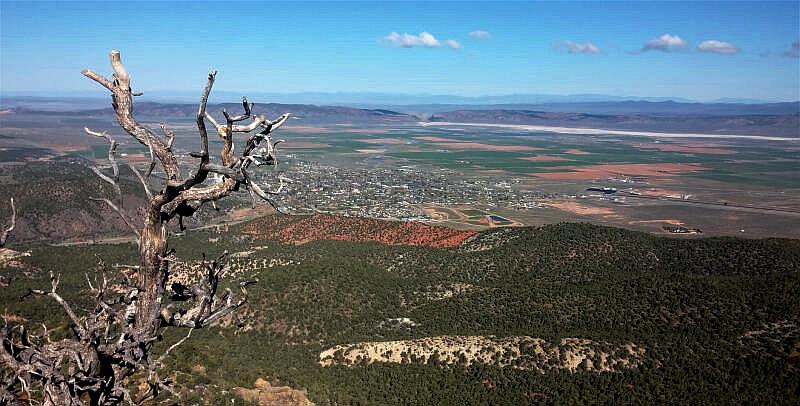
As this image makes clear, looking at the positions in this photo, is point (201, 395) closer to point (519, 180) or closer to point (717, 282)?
point (717, 282)

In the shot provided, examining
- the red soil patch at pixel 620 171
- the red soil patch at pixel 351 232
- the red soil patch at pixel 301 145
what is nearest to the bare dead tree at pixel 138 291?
the red soil patch at pixel 351 232

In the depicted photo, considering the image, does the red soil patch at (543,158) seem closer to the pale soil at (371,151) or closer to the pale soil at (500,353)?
the pale soil at (371,151)

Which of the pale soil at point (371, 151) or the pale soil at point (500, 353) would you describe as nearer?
the pale soil at point (500, 353)

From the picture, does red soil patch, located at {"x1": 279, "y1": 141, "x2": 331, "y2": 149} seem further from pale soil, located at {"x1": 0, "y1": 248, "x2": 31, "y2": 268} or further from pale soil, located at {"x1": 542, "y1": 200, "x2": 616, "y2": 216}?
pale soil, located at {"x1": 0, "y1": 248, "x2": 31, "y2": 268}

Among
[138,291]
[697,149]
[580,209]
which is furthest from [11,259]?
[697,149]

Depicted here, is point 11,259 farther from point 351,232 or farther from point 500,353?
point 500,353

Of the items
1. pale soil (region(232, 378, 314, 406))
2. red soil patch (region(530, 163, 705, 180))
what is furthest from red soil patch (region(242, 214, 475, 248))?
red soil patch (region(530, 163, 705, 180))
